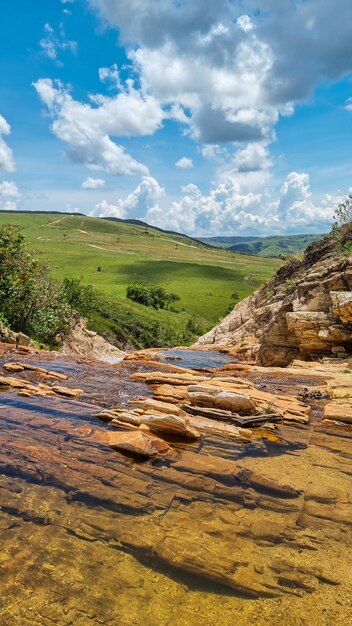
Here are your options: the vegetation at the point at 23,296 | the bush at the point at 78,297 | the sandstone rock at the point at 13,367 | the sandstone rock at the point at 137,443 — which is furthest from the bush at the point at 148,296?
the sandstone rock at the point at 137,443

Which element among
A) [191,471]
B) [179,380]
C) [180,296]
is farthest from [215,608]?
[180,296]

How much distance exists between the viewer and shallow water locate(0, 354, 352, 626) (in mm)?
7070

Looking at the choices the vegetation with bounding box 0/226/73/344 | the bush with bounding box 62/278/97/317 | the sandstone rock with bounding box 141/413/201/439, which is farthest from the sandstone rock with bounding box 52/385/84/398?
the bush with bounding box 62/278/97/317

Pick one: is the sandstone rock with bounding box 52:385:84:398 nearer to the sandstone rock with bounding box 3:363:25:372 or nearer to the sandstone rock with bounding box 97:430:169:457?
the sandstone rock with bounding box 3:363:25:372

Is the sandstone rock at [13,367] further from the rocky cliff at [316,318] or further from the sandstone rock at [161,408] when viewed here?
the rocky cliff at [316,318]

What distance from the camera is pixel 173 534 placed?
916 cm

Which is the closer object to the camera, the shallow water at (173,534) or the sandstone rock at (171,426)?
the shallow water at (173,534)

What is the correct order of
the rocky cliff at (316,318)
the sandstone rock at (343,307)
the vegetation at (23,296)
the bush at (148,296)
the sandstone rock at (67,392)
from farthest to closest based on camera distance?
the bush at (148,296)
the vegetation at (23,296)
the rocky cliff at (316,318)
the sandstone rock at (343,307)
the sandstone rock at (67,392)

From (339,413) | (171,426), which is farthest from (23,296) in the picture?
(339,413)

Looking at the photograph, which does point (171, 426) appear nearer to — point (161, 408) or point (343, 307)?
point (161, 408)

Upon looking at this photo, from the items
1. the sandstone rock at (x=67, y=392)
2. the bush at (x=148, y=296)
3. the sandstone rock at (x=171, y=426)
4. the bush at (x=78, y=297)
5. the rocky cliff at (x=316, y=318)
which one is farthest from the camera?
the bush at (x=148, y=296)

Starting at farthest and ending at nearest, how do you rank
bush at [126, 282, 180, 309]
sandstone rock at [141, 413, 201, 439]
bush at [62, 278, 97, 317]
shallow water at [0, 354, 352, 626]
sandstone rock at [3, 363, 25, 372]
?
1. bush at [126, 282, 180, 309]
2. bush at [62, 278, 97, 317]
3. sandstone rock at [3, 363, 25, 372]
4. sandstone rock at [141, 413, 201, 439]
5. shallow water at [0, 354, 352, 626]

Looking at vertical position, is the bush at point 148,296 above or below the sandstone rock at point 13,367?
above

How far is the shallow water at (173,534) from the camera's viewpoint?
707 centimetres
